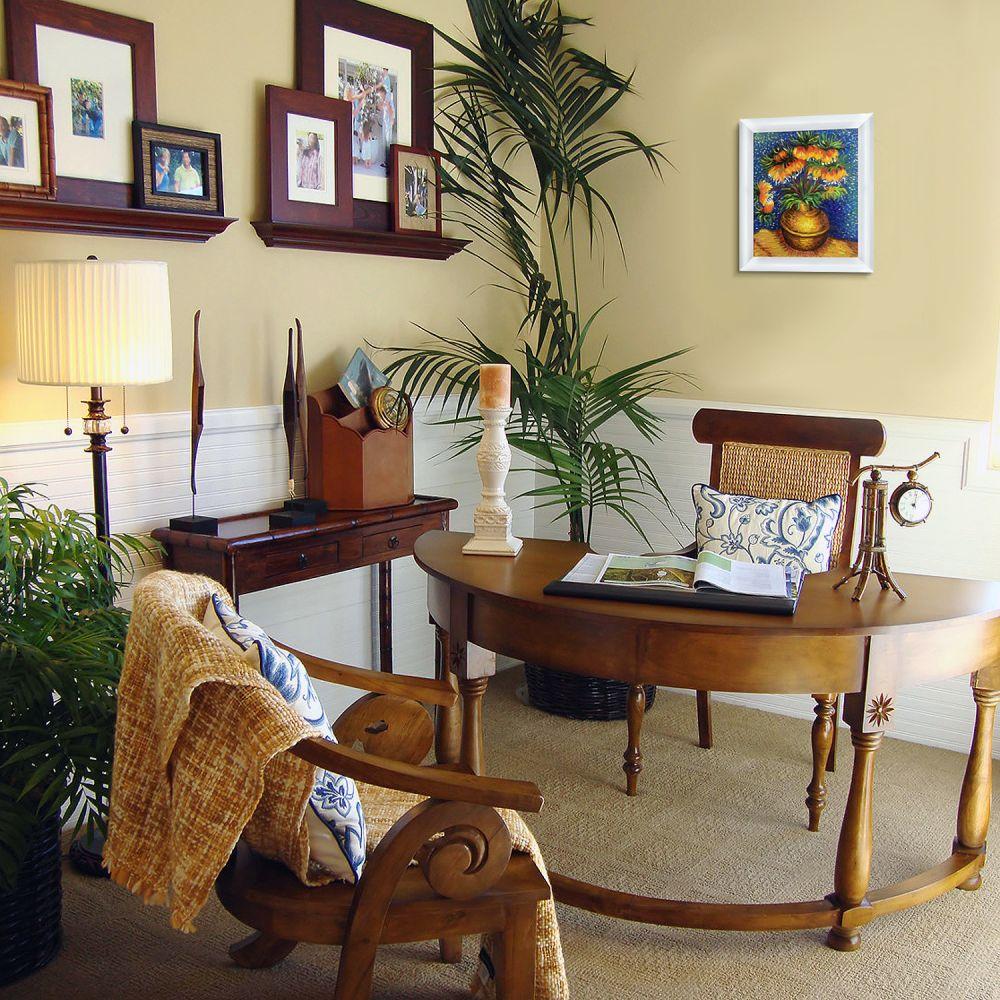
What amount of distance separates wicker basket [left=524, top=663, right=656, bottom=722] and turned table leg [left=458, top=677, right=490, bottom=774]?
1.36 m

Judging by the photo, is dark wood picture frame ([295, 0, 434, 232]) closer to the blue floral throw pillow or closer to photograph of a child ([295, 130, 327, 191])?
photograph of a child ([295, 130, 327, 191])

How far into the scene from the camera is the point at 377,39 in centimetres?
400

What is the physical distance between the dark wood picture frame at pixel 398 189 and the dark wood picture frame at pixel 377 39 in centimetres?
3

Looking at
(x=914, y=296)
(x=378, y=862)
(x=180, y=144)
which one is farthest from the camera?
(x=914, y=296)

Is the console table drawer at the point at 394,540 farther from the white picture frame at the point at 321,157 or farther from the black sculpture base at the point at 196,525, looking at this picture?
the white picture frame at the point at 321,157

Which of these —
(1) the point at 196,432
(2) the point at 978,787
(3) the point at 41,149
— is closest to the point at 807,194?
(2) the point at 978,787

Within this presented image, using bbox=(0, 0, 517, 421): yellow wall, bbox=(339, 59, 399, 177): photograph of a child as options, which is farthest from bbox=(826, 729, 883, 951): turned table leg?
bbox=(339, 59, 399, 177): photograph of a child

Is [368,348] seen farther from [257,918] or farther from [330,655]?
[257,918]

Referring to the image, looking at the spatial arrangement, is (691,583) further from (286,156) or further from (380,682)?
(286,156)

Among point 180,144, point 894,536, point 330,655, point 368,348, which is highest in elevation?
point 180,144

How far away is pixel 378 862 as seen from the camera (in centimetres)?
194

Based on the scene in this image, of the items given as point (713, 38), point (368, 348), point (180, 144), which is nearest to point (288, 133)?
point (180, 144)

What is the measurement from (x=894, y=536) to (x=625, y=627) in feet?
6.54

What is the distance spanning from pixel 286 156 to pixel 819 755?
2.44m
